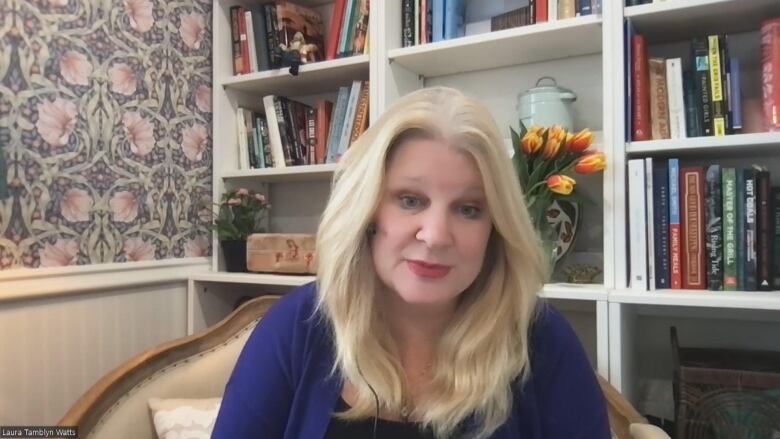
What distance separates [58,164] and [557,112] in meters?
1.35

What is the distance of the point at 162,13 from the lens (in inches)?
74.0

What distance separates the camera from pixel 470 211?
0.95 meters

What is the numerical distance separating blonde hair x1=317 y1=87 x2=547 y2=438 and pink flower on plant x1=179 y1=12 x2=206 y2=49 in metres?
1.22

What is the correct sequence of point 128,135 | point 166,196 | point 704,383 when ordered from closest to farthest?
point 704,383 → point 128,135 → point 166,196

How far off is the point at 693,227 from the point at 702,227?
0.02 metres

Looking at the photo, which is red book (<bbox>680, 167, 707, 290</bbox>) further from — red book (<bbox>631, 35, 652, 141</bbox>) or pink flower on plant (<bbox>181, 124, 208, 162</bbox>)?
pink flower on plant (<bbox>181, 124, 208, 162</bbox>)

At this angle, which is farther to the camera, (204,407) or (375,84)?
(375,84)

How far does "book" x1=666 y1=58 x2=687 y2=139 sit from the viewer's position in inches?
53.9

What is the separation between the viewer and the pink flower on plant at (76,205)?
1.60 metres

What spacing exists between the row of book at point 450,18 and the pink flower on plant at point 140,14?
80 cm

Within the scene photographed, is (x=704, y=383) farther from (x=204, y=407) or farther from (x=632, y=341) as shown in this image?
(x=204, y=407)

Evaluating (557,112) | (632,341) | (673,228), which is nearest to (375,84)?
(557,112)

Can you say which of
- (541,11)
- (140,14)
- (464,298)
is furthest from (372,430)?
(140,14)

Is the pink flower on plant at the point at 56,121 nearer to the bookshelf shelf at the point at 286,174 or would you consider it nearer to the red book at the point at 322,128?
the bookshelf shelf at the point at 286,174
